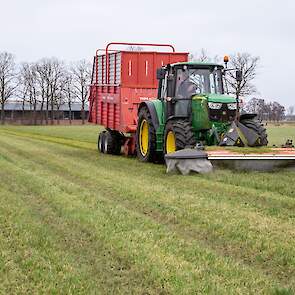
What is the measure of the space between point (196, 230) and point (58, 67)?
7522 cm

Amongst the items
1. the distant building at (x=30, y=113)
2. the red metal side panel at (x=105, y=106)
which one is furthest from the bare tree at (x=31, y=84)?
the red metal side panel at (x=105, y=106)

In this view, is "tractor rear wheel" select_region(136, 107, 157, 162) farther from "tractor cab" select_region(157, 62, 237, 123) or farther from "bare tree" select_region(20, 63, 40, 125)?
"bare tree" select_region(20, 63, 40, 125)

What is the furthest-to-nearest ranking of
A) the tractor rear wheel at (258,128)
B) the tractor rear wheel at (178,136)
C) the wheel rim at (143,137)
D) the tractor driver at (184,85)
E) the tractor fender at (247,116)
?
the wheel rim at (143,137) < the tractor driver at (184,85) < the tractor fender at (247,116) < the tractor rear wheel at (258,128) < the tractor rear wheel at (178,136)

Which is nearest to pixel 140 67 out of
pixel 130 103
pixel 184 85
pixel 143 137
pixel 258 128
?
pixel 130 103

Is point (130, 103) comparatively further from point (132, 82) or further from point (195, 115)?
point (195, 115)

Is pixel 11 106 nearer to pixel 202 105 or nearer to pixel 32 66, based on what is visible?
pixel 32 66

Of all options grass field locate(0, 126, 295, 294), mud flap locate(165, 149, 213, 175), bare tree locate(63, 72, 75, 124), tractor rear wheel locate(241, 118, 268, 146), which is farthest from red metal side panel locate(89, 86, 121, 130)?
bare tree locate(63, 72, 75, 124)

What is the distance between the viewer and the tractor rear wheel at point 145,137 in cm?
1341

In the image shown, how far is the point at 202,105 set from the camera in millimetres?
12250

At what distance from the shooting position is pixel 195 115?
12.3m

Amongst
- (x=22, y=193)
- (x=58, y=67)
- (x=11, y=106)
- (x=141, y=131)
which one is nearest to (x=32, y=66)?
(x=58, y=67)

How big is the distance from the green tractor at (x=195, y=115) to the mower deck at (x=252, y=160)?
70cm

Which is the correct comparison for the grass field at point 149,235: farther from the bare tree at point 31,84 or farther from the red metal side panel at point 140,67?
the bare tree at point 31,84

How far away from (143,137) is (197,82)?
230 centimetres
